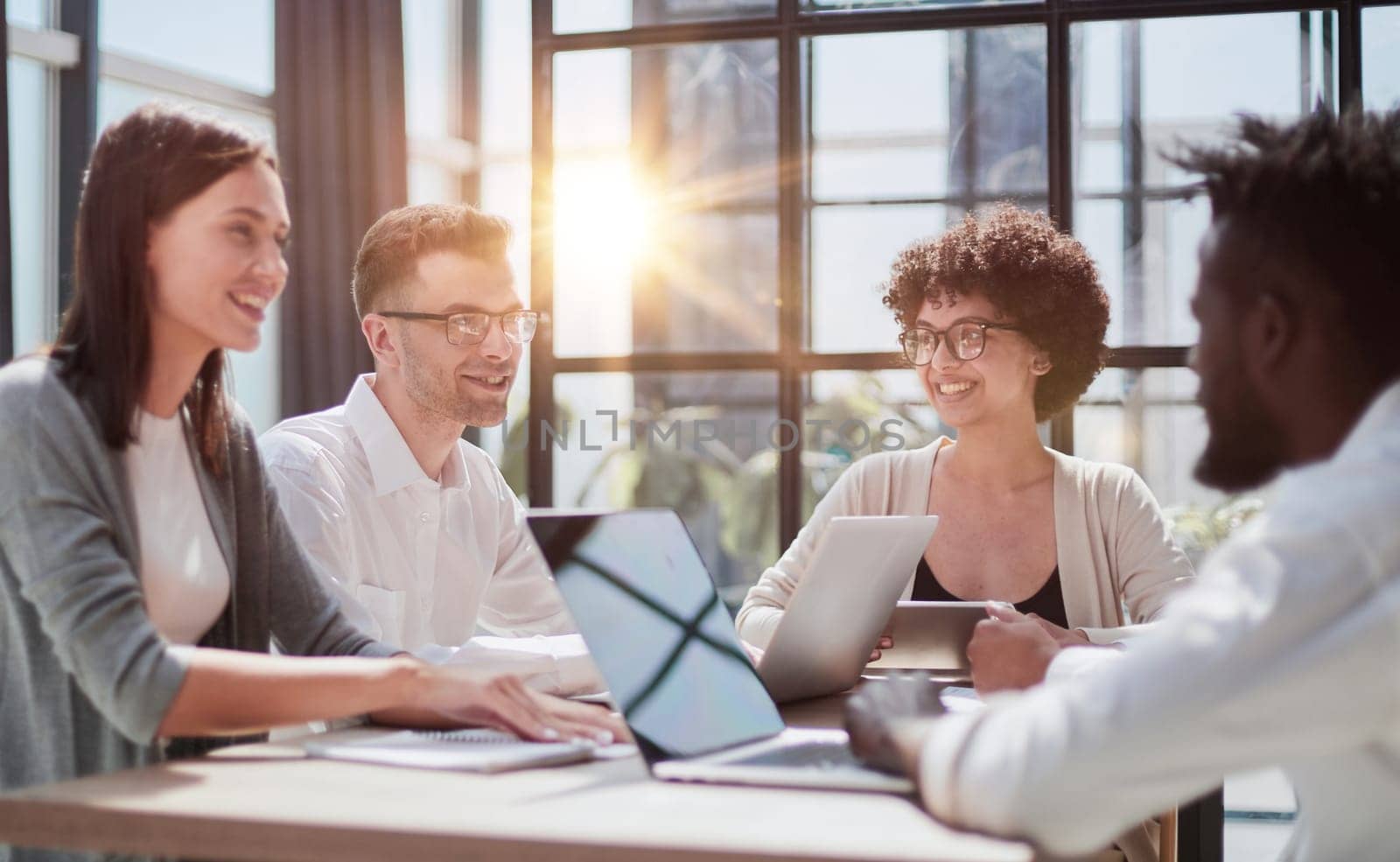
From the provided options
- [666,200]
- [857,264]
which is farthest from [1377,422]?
[666,200]

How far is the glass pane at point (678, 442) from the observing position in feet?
12.9

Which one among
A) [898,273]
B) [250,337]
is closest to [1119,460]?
[898,273]

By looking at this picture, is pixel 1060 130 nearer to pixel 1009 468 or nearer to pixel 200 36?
pixel 1009 468

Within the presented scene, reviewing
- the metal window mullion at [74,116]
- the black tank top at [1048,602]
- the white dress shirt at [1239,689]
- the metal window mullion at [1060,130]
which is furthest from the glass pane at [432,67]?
the white dress shirt at [1239,689]

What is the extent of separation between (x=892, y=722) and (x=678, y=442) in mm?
2820

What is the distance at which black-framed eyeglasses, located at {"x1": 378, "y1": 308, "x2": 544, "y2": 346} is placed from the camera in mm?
2529

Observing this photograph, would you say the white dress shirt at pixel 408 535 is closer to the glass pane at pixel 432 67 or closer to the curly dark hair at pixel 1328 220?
the curly dark hair at pixel 1328 220

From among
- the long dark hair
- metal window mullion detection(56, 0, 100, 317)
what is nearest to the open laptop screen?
the long dark hair

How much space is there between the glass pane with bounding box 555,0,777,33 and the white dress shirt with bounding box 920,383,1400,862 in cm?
316

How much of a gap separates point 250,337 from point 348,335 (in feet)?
9.12

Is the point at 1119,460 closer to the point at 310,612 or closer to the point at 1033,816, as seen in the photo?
the point at 310,612

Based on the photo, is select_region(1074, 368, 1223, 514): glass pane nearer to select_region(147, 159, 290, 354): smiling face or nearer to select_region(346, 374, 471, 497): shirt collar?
select_region(346, 374, 471, 497): shirt collar

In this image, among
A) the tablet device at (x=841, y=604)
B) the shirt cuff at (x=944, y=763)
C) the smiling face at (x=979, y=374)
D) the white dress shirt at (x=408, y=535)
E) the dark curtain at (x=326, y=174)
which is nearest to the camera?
the shirt cuff at (x=944, y=763)

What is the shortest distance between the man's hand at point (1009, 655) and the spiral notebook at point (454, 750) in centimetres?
58
